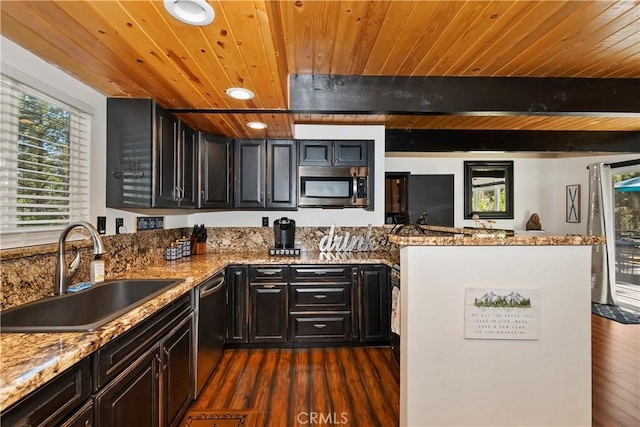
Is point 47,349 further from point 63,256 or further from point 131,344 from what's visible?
point 63,256

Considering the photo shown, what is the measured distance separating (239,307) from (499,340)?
2187mm

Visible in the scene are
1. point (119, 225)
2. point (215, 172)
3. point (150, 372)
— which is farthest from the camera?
point (215, 172)

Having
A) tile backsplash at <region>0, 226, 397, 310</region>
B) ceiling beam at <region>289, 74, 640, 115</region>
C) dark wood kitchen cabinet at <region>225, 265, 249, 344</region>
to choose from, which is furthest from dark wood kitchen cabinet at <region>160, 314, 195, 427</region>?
ceiling beam at <region>289, 74, 640, 115</region>

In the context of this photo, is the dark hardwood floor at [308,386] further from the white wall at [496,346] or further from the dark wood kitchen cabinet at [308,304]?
the white wall at [496,346]

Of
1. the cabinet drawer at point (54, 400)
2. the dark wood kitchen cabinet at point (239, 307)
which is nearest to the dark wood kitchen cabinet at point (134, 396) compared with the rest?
the cabinet drawer at point (54, 400)

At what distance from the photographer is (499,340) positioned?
1.66m

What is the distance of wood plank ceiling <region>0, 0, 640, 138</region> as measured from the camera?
4.10 feet

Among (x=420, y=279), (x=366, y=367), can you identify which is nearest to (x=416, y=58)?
(x=420, y=279)

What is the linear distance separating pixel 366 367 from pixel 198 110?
2.65m

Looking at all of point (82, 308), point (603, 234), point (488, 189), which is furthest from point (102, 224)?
point (603, 234)

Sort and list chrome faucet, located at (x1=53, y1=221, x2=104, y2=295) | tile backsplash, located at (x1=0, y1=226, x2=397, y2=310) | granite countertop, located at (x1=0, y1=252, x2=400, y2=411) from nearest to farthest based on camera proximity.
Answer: granite countertop, located at (x1=0, y1=252, x2=400, y2=411)
tile backsplash, located at (x1=0, y1=226, x2=397, y2=310)
chrome faucet, located at (x1=53, y1=221, x2=104, y2=295)

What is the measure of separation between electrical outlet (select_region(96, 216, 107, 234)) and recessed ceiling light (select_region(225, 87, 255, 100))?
1.27 metres

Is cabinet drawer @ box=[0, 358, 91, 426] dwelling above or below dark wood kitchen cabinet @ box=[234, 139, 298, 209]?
below

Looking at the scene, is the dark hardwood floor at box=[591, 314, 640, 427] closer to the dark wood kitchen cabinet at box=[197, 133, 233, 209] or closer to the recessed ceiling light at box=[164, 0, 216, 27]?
the recessed ceiling light at box=[164, 0, 216, 27]
